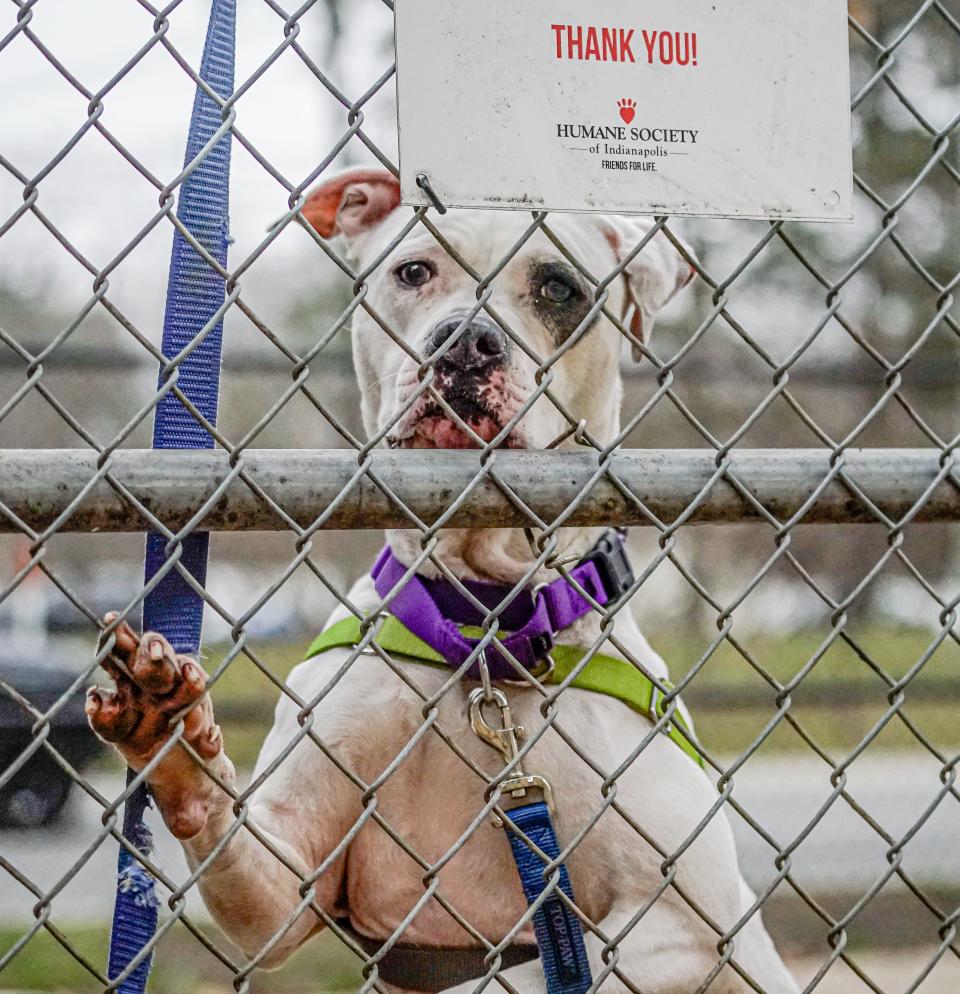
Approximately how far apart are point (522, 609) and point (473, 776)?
326 millimetres

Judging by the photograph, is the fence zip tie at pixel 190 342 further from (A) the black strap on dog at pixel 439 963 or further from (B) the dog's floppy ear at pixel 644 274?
(B) the dog's floppy ear at pixel 644 274

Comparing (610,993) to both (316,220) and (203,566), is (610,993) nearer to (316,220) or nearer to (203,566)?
(203,566)

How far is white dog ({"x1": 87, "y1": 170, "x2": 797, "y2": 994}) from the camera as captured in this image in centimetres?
217

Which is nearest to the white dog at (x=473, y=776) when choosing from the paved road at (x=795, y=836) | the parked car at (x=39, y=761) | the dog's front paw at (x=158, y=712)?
the dog's front paw at (x=158, y=712)

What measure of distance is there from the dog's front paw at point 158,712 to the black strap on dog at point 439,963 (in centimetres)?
84

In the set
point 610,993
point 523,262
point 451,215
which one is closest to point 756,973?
point 610,993

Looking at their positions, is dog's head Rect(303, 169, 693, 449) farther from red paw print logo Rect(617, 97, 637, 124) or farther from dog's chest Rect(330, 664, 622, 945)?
red paw print logo Rect(617, 97, 637, 124)

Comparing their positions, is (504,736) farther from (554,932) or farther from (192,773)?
(192,773)

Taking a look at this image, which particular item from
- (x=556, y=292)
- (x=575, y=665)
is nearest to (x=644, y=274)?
(x=556, y=292)

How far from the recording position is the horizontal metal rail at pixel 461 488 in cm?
136

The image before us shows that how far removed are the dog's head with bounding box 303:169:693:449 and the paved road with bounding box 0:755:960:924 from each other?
111 inches

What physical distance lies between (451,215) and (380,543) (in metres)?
3.06

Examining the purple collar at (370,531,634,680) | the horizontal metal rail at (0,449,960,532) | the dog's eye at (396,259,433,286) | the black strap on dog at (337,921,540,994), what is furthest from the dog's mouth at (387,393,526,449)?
the black strap on dog at (337,921,540,994)

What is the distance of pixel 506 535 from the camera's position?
264 cm
